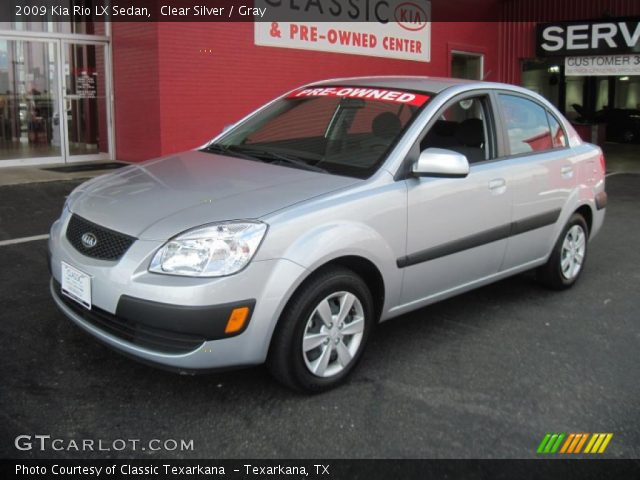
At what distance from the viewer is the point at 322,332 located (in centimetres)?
321

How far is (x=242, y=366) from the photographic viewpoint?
9.80 feet

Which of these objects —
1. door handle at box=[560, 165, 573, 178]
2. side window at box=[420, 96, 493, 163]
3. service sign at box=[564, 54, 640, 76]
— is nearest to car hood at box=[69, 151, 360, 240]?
side window at box=[420, 96, 493, 163]

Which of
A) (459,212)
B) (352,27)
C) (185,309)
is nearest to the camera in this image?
(185,309)

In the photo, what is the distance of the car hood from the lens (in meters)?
3.04

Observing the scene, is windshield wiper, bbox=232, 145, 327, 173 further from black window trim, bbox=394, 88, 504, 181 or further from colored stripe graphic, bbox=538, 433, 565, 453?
colored stripe graphic, bbox=538, 433, 565, 453

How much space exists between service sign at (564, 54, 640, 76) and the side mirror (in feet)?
47.4

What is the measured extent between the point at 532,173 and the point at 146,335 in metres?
2.78

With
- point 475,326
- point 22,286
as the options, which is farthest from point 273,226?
point 22,286

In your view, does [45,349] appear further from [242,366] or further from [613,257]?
[613,257]

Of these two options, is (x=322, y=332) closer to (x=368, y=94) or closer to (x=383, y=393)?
(x=383, y=393)

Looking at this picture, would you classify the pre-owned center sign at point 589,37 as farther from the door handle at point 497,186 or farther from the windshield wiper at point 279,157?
the windshield wiper at point 279,157

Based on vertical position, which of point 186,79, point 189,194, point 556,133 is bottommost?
point 189,194

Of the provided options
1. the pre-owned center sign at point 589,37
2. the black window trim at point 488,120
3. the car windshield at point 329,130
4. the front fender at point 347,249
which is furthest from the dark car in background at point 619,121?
the front fender at point 347,249

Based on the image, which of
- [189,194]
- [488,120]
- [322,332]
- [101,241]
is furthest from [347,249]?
[488,120]
